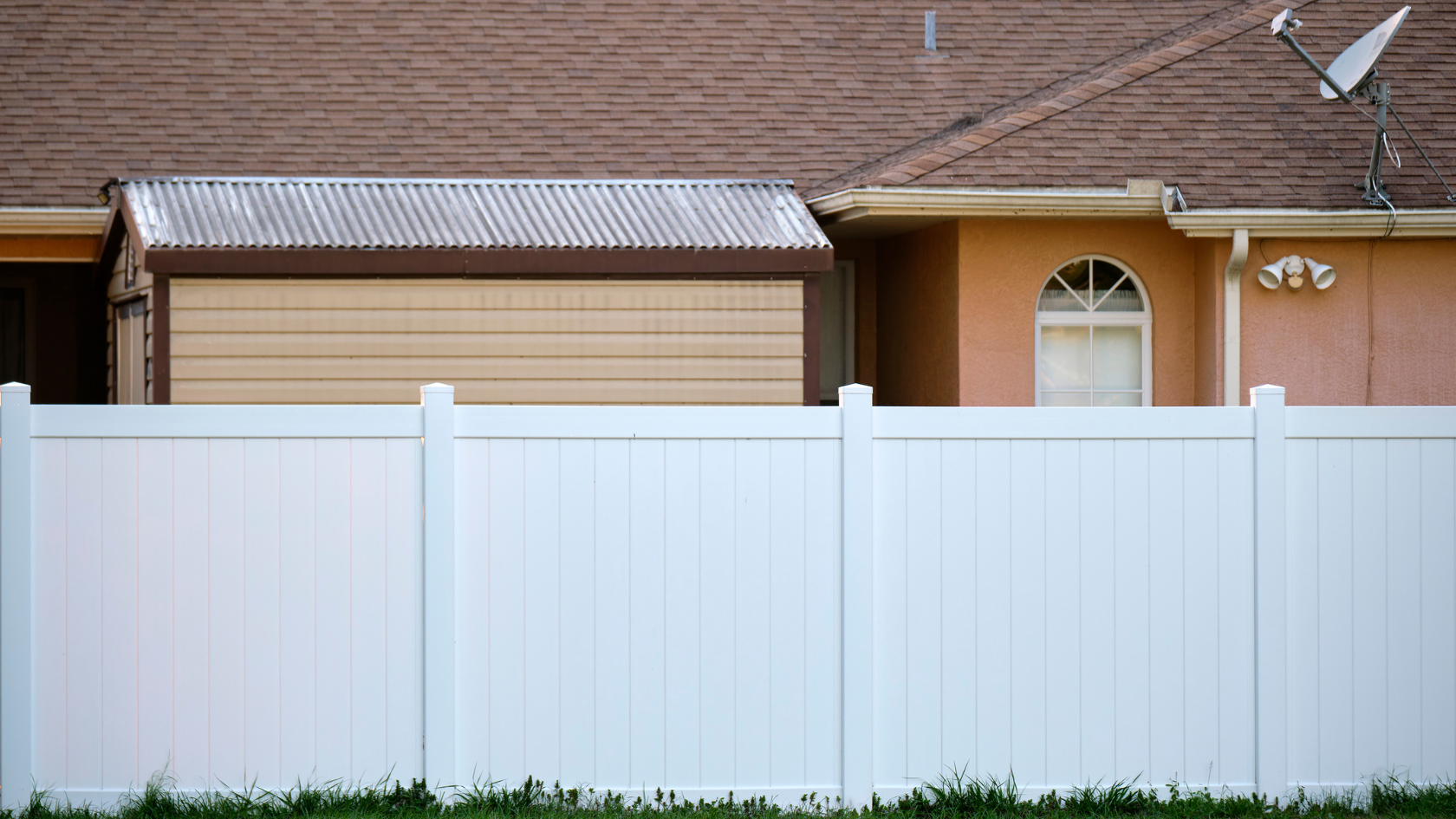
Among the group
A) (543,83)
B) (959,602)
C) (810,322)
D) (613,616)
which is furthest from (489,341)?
(959,602)

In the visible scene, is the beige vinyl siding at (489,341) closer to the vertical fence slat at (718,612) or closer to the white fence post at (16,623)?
the white fence post at (16,623)

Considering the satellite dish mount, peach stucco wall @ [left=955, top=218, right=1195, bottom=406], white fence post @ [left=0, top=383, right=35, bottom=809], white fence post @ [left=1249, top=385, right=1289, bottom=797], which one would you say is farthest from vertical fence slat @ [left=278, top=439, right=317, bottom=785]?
the satellite dish mount

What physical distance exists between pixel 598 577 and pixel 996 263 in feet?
18.3

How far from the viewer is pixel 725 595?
15.3ft

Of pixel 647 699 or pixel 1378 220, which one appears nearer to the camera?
pixel 647 699

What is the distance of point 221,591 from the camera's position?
459cm

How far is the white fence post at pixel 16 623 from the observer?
4.53 m

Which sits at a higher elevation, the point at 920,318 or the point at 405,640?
the point at 920,318

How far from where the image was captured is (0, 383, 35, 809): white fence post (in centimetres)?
453

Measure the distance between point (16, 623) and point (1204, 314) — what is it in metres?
7.77

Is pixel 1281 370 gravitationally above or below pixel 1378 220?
below

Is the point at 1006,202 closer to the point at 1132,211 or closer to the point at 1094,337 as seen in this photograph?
the point at 1132,211

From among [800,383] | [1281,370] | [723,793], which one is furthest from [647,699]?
[1281,370]

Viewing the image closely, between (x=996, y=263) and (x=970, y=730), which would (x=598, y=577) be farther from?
(x=996, y=263)
